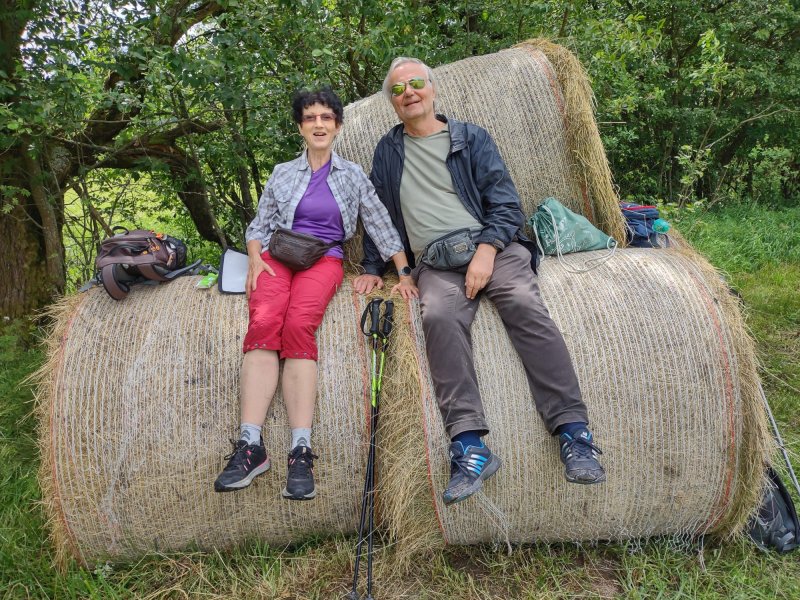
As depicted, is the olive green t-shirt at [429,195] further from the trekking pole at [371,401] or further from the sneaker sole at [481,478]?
the sneaker sole at [481,478]

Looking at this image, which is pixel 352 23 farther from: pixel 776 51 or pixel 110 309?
pixel 776 51

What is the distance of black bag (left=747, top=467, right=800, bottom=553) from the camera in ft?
9.25

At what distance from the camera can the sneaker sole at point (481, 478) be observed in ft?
8.12

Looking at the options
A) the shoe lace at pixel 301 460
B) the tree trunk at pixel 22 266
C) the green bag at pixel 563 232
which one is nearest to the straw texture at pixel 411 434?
the shoe lace at pixel 301 460

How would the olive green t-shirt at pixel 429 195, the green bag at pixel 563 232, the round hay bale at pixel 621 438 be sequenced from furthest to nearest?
the green bag at pixel 563 232
the olive green t-shirt at pixel 429 195
the round hay bale at pixel 621 438

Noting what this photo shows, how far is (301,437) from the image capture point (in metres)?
2.68

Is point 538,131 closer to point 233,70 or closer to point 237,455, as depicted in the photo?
point 233,70

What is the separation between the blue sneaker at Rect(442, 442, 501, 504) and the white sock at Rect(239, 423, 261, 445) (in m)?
0.83

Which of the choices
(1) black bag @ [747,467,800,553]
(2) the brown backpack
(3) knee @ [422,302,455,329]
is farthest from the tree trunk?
(1) black bag @ [747,467,800,553]

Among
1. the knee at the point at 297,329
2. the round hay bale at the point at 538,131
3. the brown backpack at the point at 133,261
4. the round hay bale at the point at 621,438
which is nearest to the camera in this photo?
the round hay bale at the point at 621,438

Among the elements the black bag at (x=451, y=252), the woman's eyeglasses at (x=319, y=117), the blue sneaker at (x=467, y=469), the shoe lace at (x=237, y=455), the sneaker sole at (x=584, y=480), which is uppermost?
the woman's eyeglasses at (x=319, y=117)

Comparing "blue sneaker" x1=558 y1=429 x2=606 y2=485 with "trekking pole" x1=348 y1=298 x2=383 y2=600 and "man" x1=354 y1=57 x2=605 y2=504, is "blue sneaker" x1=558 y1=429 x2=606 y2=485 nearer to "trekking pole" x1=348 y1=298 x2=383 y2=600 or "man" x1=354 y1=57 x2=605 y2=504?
"man" x1=354 y1=57 x2=605 y2=504

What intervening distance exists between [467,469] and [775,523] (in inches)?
60.0

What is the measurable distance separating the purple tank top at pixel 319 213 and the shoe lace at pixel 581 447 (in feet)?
4.86
